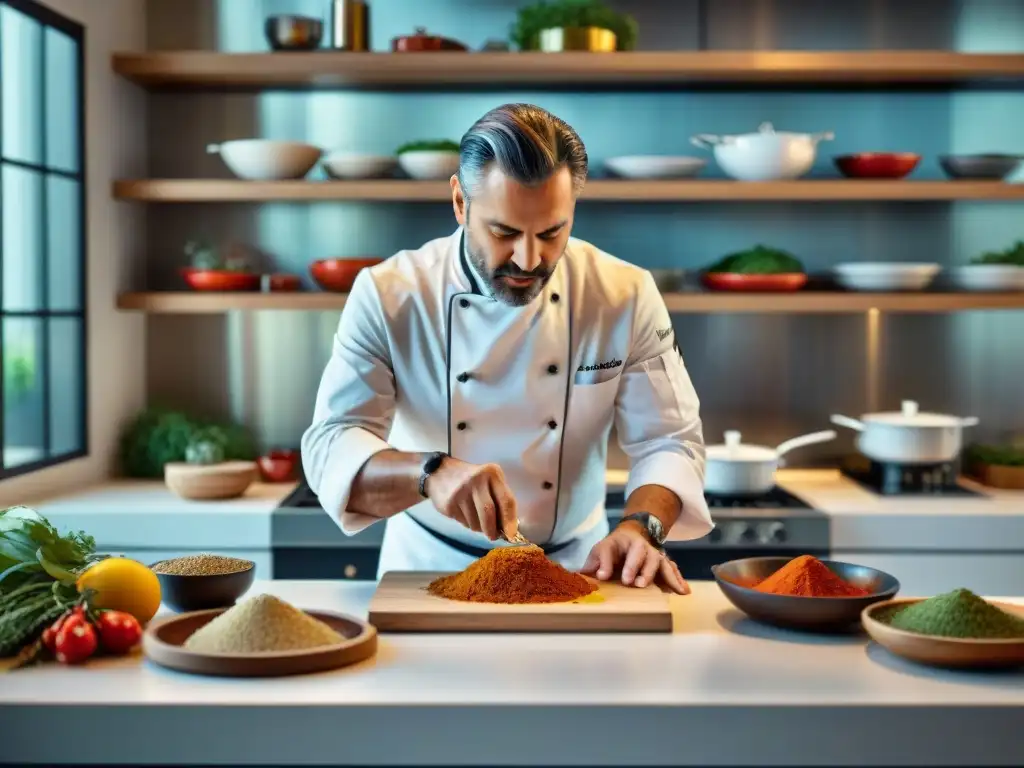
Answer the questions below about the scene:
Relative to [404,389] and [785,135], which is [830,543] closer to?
[785,135]

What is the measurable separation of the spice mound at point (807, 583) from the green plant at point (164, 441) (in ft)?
8.47

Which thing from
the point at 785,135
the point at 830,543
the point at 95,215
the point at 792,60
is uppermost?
the point at 792,60

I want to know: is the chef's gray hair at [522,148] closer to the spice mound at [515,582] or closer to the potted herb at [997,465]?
the spice mound at [515,582]

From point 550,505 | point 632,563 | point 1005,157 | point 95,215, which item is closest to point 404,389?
point 550,505

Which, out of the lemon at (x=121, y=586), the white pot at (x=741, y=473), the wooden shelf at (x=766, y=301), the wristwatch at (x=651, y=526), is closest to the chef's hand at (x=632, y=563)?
the wristwatch at (x=651, y=526)

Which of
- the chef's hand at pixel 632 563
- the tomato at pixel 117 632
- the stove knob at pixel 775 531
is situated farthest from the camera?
the stove knob at pixel 775 531

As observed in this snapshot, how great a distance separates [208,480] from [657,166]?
1807 millimetres

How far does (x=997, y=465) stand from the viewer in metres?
4.31

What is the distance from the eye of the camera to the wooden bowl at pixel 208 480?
3969 millimetres

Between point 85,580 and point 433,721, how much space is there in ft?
2.29

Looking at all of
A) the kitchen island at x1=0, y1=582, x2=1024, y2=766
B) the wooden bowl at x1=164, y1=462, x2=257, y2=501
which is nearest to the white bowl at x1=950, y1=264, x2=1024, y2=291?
the wooden bowl at x1=164, y1=462, x2=257, y2=501

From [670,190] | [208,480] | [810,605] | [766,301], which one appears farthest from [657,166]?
[810,605]

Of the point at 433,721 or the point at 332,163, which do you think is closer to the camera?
the point at 433,721

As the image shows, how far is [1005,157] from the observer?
4207 mm
